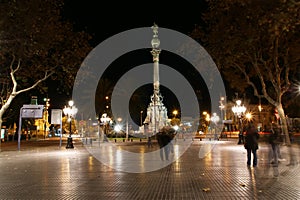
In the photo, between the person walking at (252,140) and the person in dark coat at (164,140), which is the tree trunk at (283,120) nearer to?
the person in dark coat at (164,140)

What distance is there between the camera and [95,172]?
13898mm

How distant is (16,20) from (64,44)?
16.7 ft

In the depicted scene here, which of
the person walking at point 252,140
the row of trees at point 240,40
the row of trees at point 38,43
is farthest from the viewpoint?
the row of trees at point 38,43

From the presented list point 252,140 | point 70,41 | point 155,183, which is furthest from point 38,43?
point 155,183

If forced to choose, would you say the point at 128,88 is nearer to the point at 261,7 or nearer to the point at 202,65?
the point at 202,65

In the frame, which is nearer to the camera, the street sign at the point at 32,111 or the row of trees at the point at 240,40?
the row of trees at the point at 240,40

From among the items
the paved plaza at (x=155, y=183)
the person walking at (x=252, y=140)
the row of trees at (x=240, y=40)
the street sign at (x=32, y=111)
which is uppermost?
the row of trees at (x=240, y=40)

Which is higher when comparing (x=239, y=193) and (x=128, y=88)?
(x=128, y=88)

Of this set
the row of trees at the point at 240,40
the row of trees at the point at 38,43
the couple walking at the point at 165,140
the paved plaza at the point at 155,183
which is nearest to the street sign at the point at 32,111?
the row of trees at the point at 38,43

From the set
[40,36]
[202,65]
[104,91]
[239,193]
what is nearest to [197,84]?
[104,91]

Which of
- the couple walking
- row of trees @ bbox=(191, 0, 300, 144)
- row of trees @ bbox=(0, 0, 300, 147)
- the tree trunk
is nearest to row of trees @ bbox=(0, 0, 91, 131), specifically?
row of trees @ bbox=(0, 0, 300, 147)

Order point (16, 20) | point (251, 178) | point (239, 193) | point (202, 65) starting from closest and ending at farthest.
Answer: point (239, 193), point (251, 178), point (16, 20), point (202, 65)

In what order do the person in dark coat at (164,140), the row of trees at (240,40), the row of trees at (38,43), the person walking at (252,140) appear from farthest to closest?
1. the row of trees at (38,43)
2. the row of trees at (240,40)
3. the person in dark coat at (164,140)
4. the person walking at (252,140)

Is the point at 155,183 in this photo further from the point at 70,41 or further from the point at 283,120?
the point at 283,120
